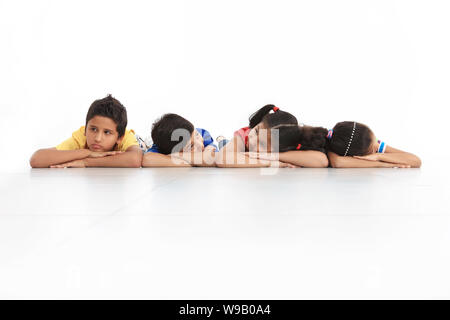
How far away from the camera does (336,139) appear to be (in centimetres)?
240

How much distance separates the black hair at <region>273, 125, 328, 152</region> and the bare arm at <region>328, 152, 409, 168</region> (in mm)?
105

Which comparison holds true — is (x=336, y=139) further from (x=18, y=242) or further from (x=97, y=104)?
(x=18, y=242)

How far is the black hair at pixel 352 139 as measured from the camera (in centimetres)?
235

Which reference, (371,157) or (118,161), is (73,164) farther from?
(371,157)

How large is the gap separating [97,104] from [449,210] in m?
1.95

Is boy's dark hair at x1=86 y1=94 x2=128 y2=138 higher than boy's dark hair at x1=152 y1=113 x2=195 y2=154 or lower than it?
higher

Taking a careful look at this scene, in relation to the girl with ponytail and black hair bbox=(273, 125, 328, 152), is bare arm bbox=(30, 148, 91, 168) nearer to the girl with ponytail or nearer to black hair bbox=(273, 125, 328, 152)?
black hair bbox=(273, 125, 328, 152)

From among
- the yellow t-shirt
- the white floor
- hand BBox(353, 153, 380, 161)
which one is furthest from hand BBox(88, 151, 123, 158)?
hand BBox(353, 153, 380, 161)

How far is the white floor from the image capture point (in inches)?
18.6

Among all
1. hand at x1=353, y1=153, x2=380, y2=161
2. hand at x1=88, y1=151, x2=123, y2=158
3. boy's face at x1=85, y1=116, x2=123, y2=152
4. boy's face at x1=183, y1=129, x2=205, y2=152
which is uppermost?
boy's face at x1=85, y1=116, x2=123, y2=152

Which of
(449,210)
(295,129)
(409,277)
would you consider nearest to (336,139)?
(295,129)

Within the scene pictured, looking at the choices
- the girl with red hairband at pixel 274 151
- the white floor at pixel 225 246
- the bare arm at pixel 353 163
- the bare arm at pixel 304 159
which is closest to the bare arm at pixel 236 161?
the girl with red hairband at pixel 274 151

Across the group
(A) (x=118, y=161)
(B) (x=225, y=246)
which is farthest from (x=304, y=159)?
(B) (x=225, y=246)

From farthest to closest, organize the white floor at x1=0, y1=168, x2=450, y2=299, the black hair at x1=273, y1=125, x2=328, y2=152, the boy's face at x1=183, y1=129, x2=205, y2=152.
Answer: the boy's face at x1=183, y1=129, x2=205, y2=152
the black hair at x1=273, y1=125, x2=328, y2=152
the white floor at x1=0, y1=168, x2=450, y2=299
